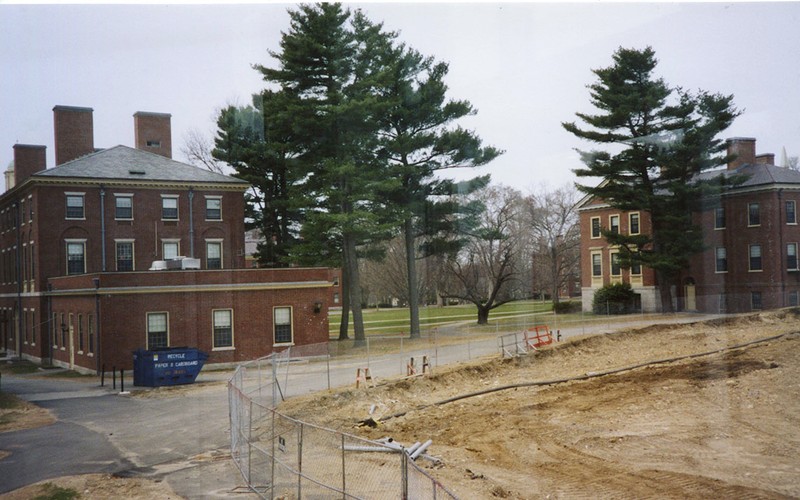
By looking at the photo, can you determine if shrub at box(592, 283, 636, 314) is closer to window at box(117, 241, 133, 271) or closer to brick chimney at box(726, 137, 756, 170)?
brick chimney at box(726, 137, 756, 170)

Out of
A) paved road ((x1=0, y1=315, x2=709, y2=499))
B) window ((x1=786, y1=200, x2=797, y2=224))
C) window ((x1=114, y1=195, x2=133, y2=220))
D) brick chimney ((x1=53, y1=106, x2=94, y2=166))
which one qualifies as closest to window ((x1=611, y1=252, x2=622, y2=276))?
paved road ((x1=0, y1=315, x2=709, y2=499))

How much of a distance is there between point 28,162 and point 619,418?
70.3 feet

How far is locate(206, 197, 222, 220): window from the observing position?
30122 mm

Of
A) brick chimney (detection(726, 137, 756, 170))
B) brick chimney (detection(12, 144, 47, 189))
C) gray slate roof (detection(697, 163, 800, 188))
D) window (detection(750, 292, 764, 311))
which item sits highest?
brick chimney (detection(12, 144, 47, 189))

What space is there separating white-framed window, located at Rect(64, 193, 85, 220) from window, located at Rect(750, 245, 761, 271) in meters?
24.0

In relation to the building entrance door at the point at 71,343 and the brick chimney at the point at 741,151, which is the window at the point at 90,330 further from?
the brick chimney at the point at 741,151

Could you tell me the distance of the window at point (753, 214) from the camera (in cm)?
Answer: 2255

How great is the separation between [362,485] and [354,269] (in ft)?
79.2

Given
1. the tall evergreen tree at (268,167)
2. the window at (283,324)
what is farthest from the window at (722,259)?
the tall evergreen tree at (268,167)

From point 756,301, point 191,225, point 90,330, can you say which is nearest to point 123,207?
point 191,225

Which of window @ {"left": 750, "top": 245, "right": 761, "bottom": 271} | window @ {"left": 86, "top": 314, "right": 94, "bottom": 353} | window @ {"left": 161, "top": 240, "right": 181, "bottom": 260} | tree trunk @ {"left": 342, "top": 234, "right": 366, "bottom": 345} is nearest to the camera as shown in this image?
window @ {"left": 750, "top": 245, "right": 761, "bottom": 271}

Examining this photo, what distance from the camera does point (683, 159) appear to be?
24156 millimetres

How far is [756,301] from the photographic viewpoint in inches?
903

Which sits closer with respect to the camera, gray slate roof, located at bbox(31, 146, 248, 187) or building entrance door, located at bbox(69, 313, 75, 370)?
gray slate roof, located at bbox(31, 146, 248, 187)
